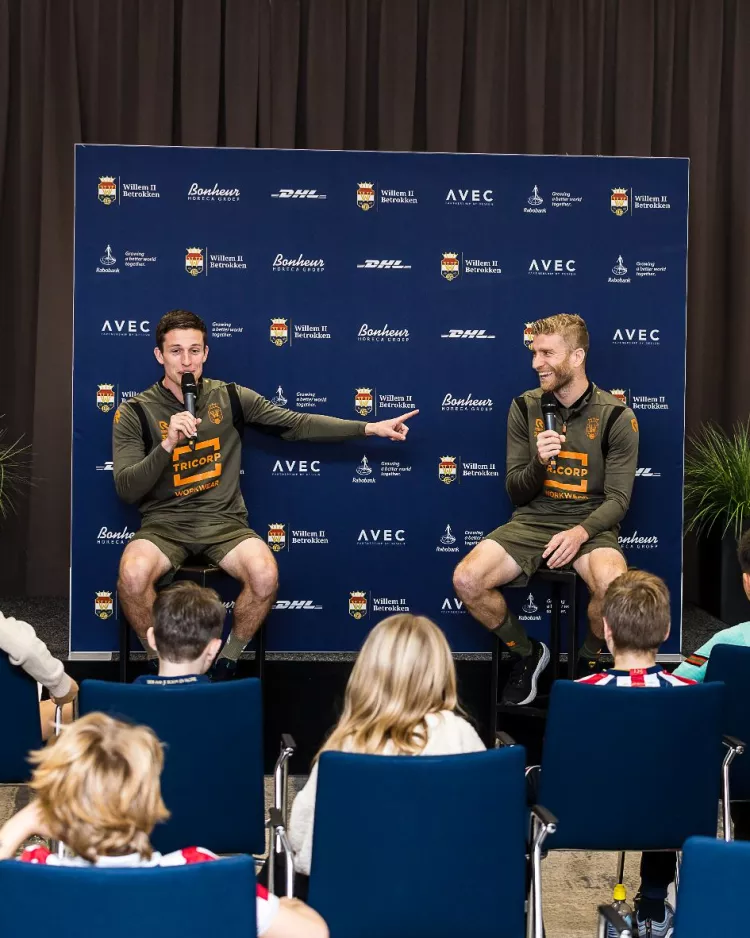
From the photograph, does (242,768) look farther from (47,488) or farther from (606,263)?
(47,488)

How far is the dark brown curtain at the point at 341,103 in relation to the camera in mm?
6559

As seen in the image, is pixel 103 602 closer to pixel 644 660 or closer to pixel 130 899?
pixel 644 660

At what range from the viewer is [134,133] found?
6605 millimetres

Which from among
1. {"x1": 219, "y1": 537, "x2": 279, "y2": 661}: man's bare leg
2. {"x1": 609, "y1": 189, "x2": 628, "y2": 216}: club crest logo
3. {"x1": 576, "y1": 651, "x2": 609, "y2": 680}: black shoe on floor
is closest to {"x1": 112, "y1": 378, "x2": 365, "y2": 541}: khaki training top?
{"x1": 219, "y1": 537, "x2": 279, "y2": 661}: man's bare leg

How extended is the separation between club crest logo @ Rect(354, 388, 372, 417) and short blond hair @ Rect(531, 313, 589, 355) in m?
0.87

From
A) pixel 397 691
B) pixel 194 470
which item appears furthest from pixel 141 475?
pixel 397 691

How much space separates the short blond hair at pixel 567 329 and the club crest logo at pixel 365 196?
1.01m

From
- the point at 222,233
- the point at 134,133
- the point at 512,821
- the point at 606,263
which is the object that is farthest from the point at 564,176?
the point at 512,821

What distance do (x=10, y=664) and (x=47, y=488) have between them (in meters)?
3.97

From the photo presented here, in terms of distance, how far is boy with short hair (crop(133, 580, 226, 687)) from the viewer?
9.33ft

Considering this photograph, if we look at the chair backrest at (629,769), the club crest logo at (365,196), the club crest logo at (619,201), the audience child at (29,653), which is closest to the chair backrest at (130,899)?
the chair backrest at (629,769)

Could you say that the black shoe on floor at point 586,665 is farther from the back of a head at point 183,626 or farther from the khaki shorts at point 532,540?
the back of a head at point 183,626

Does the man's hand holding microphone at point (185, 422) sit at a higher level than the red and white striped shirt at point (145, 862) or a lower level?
higher

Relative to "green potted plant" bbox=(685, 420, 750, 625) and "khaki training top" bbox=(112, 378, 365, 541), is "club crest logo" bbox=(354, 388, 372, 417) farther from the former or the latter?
"green potted plant" bbox=(685, 420, 750, 625)
